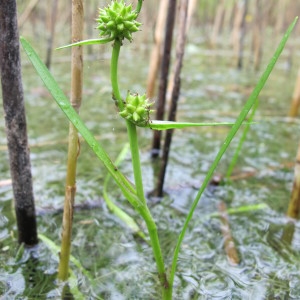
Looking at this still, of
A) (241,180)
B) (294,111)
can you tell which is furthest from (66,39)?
(241,180)

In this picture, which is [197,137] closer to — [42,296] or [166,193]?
[166,193]

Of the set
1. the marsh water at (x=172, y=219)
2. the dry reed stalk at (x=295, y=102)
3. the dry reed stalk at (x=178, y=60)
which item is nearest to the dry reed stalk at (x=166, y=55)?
the dry reed stalk at (x=178, y=60)

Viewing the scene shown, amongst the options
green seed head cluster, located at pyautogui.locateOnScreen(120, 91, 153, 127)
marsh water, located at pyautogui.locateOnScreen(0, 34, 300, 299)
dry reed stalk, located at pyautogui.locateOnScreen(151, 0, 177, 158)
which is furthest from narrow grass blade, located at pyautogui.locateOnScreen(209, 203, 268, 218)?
green seed head cluster, located at pyautogui.locateOnScreen(120, 91, 153, 127)

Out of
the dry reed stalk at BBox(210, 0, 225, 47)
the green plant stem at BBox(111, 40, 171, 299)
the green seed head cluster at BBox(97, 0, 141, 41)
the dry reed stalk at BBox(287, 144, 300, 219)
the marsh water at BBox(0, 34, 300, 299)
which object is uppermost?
the dry reed stalk at BBox(210, 0, 225, 47)

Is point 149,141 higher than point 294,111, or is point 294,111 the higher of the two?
point 294,111

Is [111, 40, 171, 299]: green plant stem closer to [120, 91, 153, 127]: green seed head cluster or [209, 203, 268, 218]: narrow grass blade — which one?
[120, 91, 153, 127]: green seed head cluster

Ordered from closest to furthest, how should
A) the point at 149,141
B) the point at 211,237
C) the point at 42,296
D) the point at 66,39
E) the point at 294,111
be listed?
1. the point at 42,296
2. the point at 211,237
3. the point at 149,141
4. the point at 294,111
5. the point at 66,39

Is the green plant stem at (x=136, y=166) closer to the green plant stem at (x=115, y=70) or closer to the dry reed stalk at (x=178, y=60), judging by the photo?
the green plant stem at (x=115, y=70)

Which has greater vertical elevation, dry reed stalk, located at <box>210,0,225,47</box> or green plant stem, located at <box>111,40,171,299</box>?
dry reed stalk, located at <box>210,0,225,47</box>
